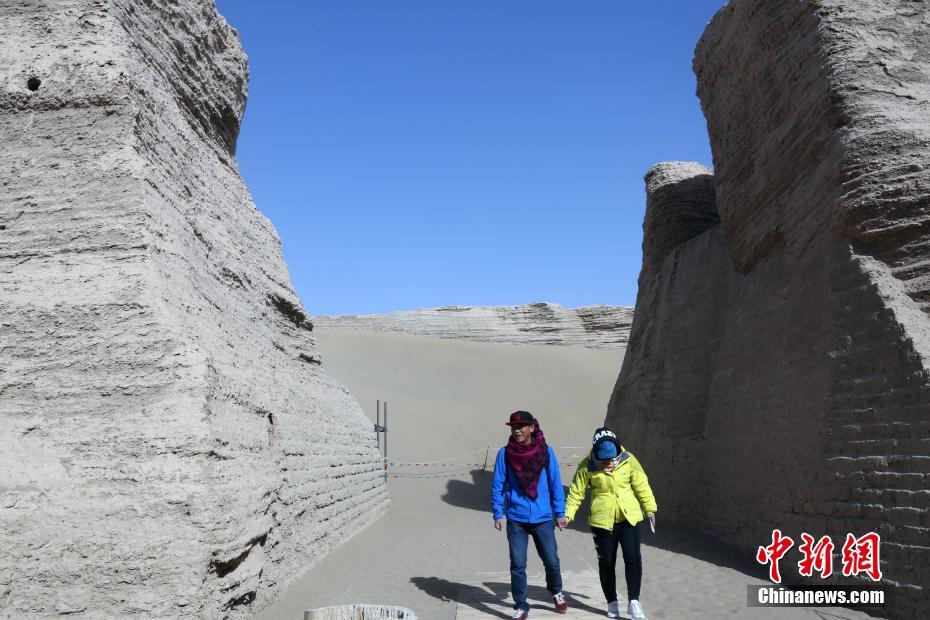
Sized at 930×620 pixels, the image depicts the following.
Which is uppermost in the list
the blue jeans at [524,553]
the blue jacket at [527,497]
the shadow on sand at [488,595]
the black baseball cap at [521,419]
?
the black baseball cap at [521,419]

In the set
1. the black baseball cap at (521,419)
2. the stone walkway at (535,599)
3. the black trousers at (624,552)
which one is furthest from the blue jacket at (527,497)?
the stone walkway at (535,599)

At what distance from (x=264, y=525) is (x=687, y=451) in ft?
20.1

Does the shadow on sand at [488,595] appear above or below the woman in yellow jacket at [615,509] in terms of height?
below

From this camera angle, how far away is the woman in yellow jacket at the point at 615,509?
204 inches

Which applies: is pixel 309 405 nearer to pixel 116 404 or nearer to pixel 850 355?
pixel 116 404

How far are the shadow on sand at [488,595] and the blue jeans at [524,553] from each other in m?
0.29

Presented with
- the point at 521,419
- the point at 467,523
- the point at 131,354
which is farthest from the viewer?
the point at 467,523

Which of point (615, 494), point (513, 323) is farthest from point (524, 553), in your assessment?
point (513, 323)

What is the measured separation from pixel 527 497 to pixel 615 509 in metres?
0.63

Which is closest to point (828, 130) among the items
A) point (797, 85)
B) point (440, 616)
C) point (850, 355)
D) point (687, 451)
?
point (797, 85)

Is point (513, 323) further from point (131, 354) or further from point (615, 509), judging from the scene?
point (131, 354)

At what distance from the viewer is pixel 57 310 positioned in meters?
4.56

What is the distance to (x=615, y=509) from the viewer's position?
5.19 meters

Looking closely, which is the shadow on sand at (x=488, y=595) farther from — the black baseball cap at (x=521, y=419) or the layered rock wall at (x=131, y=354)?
the black baseball cap at (x=521, y=419)
